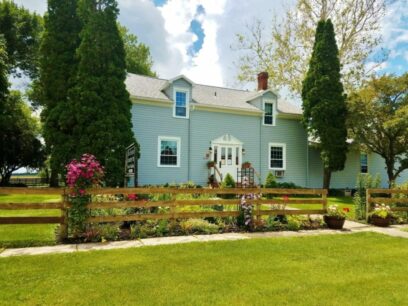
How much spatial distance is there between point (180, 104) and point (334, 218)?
11.2 meters

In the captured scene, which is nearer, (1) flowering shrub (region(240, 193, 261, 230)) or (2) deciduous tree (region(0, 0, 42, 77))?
(1) flowering shrub (region(240, 193, 261, 230))

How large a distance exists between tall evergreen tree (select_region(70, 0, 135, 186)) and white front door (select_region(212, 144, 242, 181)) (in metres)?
6.11

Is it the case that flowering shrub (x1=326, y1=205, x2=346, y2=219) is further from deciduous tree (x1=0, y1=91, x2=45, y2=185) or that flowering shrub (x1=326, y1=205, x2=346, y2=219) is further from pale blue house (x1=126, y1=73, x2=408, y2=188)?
deciduous tree (x1=0, y1=91, x2=45, y2=185)

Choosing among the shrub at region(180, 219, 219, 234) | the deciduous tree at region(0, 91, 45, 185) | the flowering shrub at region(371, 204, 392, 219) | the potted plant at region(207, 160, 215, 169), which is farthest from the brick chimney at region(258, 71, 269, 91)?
the deciduous tree at region(0, 91, 45, 185)

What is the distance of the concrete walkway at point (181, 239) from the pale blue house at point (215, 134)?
8.76m

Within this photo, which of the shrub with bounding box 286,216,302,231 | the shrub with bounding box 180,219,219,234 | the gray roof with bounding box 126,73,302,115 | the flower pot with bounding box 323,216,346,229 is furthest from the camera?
the gray roof with bounding box 126,73,302,115

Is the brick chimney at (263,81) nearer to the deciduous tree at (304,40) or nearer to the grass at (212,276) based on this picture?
the deciduous tree at (304,40)

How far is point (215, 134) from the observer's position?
18219mm

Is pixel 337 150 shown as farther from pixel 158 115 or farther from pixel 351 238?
pixel 351 238

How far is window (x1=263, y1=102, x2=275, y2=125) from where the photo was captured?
19.8 m

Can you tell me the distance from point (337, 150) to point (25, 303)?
1794cm

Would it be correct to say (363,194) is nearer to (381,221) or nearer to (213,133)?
(381,221)

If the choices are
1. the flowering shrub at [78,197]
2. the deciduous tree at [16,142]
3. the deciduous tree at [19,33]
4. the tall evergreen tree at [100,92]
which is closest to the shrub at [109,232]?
the flowering shrub at [78,197]

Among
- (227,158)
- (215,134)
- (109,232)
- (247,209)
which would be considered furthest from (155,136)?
(109,232)
